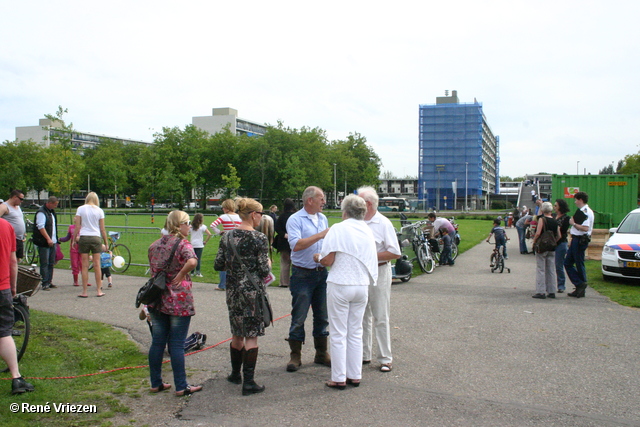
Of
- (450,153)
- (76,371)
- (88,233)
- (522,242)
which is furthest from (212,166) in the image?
(76,371)

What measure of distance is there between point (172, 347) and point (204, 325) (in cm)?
276

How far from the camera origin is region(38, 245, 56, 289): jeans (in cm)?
1017

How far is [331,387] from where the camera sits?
15.7 ft

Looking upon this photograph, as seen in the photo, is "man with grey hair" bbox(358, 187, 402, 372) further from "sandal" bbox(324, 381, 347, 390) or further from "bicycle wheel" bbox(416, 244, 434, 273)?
"bicycle wheel" bbox(416, 244, 434, 273)

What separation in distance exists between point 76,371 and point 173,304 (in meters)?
1.59

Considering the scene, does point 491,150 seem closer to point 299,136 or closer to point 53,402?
point 299,136

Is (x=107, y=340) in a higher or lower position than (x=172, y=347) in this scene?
lower

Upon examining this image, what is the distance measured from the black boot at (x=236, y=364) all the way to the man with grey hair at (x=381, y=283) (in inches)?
53.7

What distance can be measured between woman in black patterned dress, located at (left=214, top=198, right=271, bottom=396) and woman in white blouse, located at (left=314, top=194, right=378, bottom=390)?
61cm

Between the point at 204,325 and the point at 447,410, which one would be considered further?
the point at 204,325

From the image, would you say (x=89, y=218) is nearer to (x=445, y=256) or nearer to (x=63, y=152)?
(x=445, y=256)

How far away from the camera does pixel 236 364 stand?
4898 mm

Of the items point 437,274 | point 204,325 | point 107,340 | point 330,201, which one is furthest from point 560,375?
point 330,201

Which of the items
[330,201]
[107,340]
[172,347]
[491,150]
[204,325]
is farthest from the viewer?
[491,150]
